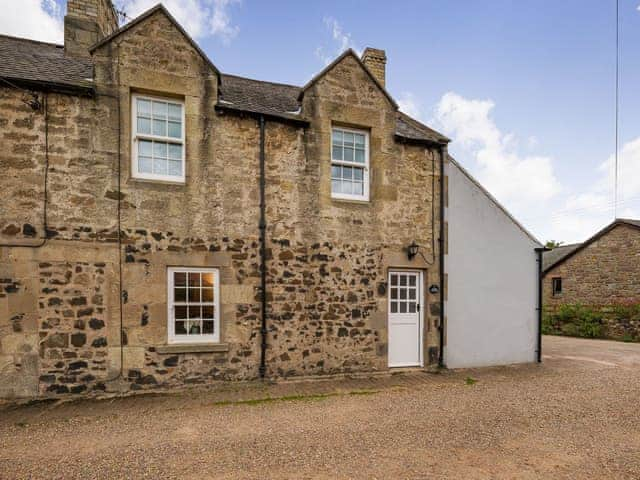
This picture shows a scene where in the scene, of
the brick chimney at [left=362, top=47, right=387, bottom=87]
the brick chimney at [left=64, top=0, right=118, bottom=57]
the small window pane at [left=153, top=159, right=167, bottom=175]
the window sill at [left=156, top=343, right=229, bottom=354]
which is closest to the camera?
the window sill at [left=156, top=343, right=229, bottom=354]

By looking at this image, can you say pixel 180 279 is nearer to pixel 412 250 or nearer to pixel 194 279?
pixel 194 279

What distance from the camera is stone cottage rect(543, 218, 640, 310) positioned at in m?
16.7

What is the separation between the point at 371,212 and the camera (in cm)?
796

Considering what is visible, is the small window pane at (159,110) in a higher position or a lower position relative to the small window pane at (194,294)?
higher

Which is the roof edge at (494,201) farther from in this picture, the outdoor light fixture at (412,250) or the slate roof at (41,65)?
the slate roof at (41,65)

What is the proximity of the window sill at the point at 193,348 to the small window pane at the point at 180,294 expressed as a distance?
87cm

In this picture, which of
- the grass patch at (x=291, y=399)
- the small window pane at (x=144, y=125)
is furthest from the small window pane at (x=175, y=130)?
the grass patch at (x=291, y=399)

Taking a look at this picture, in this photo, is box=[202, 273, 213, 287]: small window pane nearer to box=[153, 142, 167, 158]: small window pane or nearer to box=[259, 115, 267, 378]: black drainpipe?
box=[259, 115, 267, 378]: black drainpipe

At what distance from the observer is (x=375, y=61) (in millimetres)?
9766

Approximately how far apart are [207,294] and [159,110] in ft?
12.7

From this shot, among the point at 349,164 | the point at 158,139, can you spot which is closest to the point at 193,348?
the point at 158,139

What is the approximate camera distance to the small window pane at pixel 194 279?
6853 mm

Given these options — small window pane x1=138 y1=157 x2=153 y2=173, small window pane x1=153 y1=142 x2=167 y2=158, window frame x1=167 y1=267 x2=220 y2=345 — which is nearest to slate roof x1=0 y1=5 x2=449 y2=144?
small window pane x1=153 y1=142 x2=167 y2=158

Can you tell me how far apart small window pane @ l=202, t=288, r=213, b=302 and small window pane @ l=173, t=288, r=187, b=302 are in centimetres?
34
